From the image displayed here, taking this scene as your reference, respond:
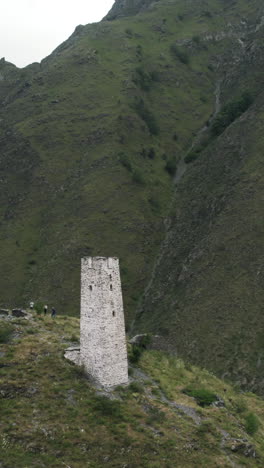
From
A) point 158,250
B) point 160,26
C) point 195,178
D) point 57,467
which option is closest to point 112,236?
point 158,250

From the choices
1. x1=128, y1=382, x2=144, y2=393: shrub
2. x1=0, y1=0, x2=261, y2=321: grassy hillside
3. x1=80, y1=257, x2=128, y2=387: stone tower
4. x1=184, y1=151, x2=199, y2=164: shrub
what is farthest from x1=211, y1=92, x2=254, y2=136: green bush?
x1=128, y1=382, x2=144, y2=393: shrub

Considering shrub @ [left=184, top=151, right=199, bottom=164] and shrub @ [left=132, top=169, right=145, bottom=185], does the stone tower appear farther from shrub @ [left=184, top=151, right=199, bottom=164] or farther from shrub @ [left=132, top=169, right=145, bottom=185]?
shrub @ [left=184, top=151, right=199, bottom=164]

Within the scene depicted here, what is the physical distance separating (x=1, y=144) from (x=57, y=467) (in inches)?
4437

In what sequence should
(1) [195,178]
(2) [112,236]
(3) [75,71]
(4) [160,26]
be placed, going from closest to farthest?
1. (2) [112,236]
2. (1) [195,178]
3. (3) [75,71]
4. (4) [160,26]

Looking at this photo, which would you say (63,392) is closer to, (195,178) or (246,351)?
(246,351)

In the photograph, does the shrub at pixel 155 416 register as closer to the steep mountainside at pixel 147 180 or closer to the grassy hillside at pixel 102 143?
the steep mountainside at pixel 147 180

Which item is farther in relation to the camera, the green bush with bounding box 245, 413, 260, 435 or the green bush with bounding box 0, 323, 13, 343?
the green bush with bounding box 0, 323, 13, 343

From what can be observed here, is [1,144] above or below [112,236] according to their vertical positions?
above

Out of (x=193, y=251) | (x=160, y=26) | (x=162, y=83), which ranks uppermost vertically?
(x=160, y=26)

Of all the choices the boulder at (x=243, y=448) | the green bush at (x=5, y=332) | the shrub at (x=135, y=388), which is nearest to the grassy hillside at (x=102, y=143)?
the green bush at (x=5, y=332)

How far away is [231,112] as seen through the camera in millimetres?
126500

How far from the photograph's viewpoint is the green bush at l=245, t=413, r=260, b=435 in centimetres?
3572

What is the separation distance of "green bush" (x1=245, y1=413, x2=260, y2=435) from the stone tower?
9.09m

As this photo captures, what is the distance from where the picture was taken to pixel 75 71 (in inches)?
5851
